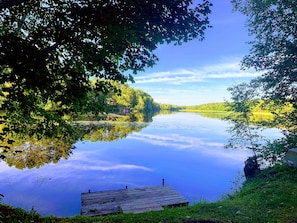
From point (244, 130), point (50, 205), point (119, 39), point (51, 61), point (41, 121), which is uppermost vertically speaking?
point (119, 39)

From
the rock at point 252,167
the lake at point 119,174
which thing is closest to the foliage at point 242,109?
the rock at point 252,167

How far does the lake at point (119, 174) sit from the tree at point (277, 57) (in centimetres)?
733

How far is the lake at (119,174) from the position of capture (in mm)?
17188

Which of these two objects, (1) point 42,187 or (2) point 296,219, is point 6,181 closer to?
(1) point 42,187

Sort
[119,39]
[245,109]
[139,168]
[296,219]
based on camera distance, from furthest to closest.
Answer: [139,168] → [245,109] → [296,219] → [119,39]

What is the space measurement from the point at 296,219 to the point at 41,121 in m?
7.98

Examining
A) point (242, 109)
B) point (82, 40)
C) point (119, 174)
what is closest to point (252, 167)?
point (242, 109)

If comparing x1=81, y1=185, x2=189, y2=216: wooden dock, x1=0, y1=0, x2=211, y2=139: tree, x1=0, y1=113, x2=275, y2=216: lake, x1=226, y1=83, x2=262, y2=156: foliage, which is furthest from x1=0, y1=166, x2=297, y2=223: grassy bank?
x1=0, y1=113, x2=275, y2=216: lake

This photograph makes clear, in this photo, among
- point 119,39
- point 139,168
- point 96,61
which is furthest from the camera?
point 139,168

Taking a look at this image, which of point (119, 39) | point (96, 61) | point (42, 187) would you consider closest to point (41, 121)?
point (96, 61)

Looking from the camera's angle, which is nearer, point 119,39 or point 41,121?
point 119,39

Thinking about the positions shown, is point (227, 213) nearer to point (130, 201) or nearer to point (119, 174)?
point (130, 201)

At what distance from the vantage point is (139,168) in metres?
25.2

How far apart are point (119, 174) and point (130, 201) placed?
33.5 feet
